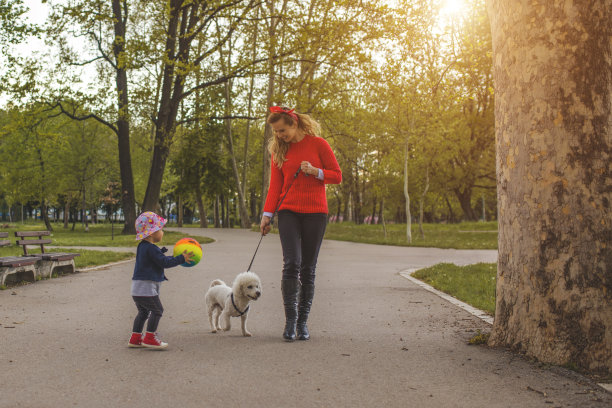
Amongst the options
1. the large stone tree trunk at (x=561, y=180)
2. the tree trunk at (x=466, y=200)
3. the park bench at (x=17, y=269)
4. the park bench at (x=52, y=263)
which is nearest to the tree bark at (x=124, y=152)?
the park bench at (x=52, y=263)

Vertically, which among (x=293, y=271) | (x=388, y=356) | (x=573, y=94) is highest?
(x=573, y=94)

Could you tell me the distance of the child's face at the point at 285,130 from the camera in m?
5.56

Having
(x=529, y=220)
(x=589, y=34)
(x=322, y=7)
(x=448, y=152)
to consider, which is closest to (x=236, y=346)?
(x=529, y=220)

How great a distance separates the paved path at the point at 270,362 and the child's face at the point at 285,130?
189 cm

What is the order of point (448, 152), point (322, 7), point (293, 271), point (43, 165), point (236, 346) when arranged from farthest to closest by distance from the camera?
point (43, 165)
point (448, 152)
point (322, 7)
point (293, 271)
point (236, 346)

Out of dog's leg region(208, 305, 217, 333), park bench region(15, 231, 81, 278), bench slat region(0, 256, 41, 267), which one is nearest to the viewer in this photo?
dog's leg region(208, 305, 217, 333)

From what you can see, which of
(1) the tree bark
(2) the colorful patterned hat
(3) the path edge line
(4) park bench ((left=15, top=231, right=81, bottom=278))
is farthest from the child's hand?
(1) the tree bark

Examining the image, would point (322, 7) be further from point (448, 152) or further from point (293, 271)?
point (293, 271)

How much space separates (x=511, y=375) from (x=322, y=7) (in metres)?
17.0

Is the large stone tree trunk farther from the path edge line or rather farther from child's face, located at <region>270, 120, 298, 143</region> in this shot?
child's face, located at <region>270, 120, 298, 143</region>

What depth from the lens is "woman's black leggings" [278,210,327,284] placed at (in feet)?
18.2

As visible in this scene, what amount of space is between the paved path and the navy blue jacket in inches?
25.4

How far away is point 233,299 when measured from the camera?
5656mm

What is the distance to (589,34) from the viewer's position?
4371mm
